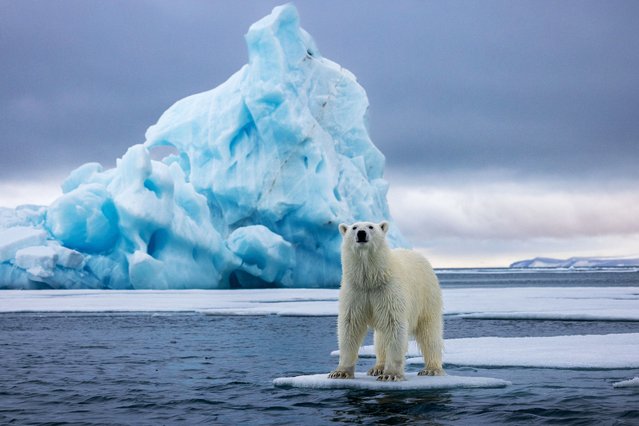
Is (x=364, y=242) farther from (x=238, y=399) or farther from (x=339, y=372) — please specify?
(x=238, y=399)

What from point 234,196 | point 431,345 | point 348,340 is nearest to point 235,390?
point 348,340

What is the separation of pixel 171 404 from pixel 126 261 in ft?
75.9

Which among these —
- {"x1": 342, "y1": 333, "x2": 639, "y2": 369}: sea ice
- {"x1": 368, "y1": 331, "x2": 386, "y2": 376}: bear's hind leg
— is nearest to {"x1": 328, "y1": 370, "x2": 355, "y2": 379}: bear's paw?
{"x1": 368, "y1": 331, "x2": 386, "y2": 376}: bear's hind leg

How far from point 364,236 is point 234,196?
953 inches

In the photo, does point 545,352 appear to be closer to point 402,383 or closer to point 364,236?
point 402,383

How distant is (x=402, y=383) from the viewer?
6473 millimetres

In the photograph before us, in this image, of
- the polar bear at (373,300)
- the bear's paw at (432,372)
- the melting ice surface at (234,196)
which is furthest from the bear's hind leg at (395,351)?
the melting ice surface at (234,196)

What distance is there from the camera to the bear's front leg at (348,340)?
6781mm

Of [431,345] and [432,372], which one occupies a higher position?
[431,345]

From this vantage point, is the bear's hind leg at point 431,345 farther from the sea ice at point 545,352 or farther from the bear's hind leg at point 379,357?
the sea ice at point 545,352

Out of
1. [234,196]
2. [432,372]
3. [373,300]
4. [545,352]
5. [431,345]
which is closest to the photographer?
[373,300]

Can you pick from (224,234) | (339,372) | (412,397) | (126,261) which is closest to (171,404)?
(339,372)

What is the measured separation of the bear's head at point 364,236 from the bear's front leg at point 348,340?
66cm

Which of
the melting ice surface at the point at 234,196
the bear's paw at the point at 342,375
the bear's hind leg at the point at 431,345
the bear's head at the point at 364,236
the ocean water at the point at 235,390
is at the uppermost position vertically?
the melting ice surface at the point at 234,196
